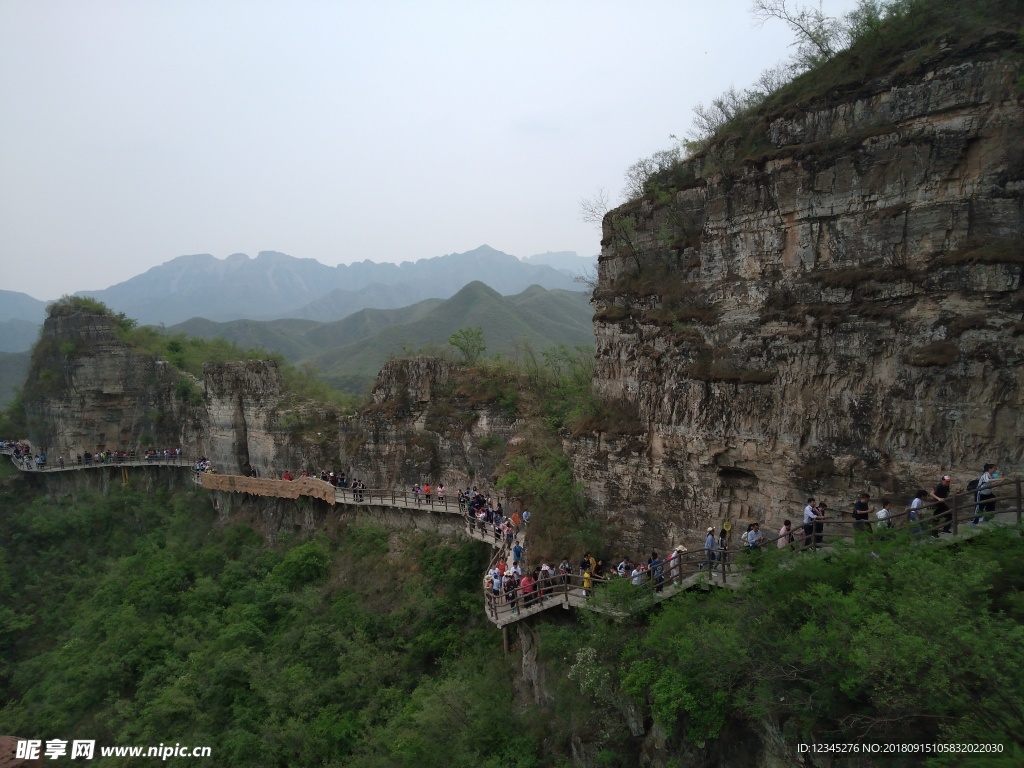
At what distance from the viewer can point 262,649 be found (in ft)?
75.5

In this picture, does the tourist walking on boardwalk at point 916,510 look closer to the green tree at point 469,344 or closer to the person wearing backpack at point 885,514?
the person wearing backpack at point 885,514

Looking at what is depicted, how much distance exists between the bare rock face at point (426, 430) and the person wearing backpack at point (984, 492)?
16849 millimetres

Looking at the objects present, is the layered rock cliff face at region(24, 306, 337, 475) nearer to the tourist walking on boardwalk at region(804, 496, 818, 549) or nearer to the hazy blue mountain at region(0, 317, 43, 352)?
the tourist walking on boardwalk at region(804, 496, 818, 549)

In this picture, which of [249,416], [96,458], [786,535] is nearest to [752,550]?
[786,535]

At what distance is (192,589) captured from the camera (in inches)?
1085

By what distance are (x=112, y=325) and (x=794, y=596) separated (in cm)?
4292

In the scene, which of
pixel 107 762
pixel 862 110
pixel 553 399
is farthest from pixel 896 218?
pixel 107 762

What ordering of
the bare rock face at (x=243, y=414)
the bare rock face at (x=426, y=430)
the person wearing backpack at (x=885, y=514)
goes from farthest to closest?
the bare rock face at (x=243, y=414) < the bare rock face at (x=426, y=430) < the person wearing backpack at (x=885, y=514)

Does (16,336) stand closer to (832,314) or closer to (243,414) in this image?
(243,414)

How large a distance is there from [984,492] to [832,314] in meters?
4.93

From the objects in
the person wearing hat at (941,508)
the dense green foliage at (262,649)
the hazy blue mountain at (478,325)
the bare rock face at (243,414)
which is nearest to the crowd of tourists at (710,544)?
the person wearing hat at (941,508)

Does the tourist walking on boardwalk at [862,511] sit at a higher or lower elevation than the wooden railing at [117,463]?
higher

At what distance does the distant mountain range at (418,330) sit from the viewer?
254 ft

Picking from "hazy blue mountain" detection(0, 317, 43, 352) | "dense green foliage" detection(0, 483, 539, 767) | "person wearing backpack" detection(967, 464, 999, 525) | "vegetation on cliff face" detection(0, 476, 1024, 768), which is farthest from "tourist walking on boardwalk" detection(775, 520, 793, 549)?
"hazy blue mountain" detection(0, 317, 43, 352)
